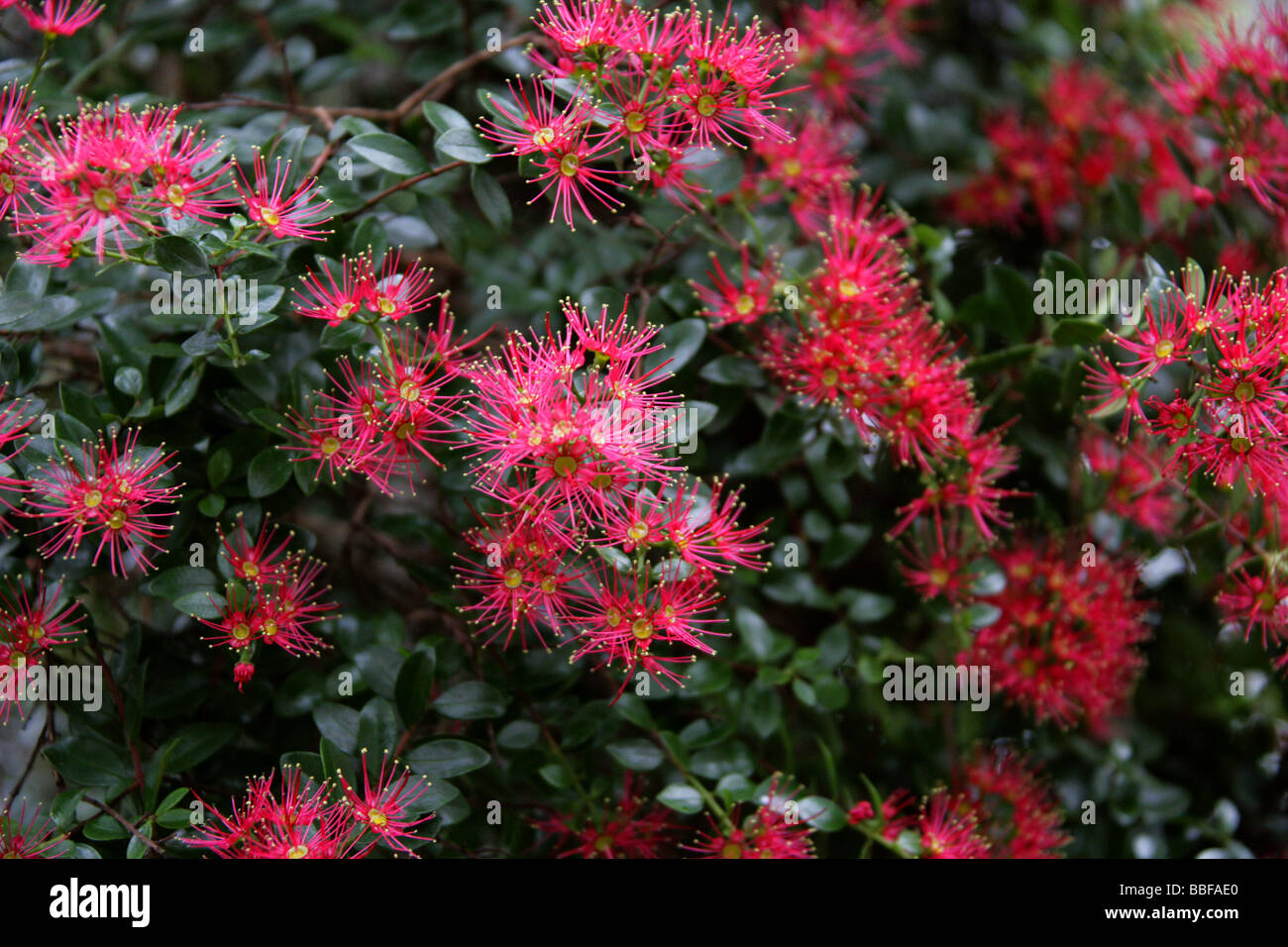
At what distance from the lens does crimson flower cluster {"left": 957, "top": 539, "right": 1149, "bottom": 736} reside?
146cm

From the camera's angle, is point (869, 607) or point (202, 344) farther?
point (869, 607)

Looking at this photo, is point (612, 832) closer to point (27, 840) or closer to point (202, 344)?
point (27, 840)

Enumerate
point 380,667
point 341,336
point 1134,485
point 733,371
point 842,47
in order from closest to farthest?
point 341,336 → point 380,667 → point 733,371 → point 1134,485 → point 842,47

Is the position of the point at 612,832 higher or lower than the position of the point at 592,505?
lower

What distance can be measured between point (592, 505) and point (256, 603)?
17.3 inches

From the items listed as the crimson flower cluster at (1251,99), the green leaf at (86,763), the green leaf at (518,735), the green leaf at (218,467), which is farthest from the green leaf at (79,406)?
the crimson flower cluster at (1251,99)

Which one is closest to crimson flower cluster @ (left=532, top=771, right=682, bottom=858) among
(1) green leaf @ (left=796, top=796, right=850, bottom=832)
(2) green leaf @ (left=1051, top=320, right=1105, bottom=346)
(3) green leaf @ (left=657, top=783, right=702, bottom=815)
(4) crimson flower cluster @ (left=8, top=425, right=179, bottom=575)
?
(3) green leaf @ (left=657, top=783, right=702, bottom=815)

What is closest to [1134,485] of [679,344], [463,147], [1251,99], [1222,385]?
[1222,385]

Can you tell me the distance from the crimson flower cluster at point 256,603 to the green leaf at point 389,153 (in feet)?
1.60

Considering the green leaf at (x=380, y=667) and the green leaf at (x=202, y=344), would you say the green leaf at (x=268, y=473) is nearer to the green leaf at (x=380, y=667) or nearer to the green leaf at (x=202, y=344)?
the green leaf at (x=202, y=344)

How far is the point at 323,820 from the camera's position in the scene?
3.59 ft

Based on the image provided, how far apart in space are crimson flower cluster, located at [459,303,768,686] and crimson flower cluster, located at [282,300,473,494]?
0.06m

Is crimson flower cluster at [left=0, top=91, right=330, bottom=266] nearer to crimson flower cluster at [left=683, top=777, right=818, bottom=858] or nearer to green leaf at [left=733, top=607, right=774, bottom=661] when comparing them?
green leaf at [left=733, top=607, right=774, bottom=661]
